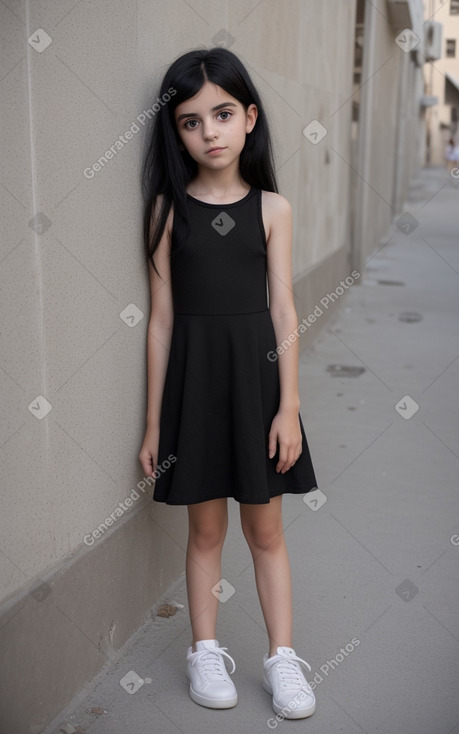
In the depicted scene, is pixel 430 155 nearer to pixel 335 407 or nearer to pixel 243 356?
pixel 335 407

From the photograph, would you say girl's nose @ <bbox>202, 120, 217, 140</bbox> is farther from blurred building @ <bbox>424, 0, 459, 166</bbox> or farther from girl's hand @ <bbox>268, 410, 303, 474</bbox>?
blurred building @ <bbox>424, 0, 459, 166</bbox>

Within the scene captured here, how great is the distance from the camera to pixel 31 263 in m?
2.09

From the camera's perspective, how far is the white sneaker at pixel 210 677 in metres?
2.51

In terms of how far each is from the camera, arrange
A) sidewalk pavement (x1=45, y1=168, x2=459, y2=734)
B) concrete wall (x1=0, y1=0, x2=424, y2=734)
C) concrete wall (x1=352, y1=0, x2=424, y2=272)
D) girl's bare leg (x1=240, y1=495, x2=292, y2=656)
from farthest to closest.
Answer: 1. concrete wall (x1=352, y1=0, x2=424, y2=272)
2. girl's bare leg (x1=240, y1=495, x2=292, y2=656)
3. sidewalk pavement (x1=45, y1=168, x2=459, y2=734)
4. concrete wall (x1=0, y1=0, x2=424, y2=734)

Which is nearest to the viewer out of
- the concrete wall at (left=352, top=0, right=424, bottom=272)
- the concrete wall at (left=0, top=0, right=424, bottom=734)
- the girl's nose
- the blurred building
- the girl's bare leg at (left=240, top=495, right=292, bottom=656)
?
the concrete wall at (left=0, top=0, right=424, bottom=734)

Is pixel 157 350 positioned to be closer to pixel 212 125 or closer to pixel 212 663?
pixel 212 125

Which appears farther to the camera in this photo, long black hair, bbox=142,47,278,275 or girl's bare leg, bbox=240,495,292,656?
girl's bare leg, bbox=240,495,292,656

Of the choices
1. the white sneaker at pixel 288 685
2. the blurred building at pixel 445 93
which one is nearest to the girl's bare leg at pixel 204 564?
the white sneaker at pixel 288 685

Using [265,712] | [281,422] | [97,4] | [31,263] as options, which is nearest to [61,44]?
[97,4]

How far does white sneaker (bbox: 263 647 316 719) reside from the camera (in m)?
2.46

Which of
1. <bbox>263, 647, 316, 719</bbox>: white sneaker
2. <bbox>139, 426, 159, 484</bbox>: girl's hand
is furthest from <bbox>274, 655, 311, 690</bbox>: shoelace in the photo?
<bbox>139, 426, 159, 484</bbox>: girl's hand

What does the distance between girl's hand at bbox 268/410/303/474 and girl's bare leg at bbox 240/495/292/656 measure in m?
0.17

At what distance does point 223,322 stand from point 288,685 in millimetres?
1028

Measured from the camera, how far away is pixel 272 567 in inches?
104
